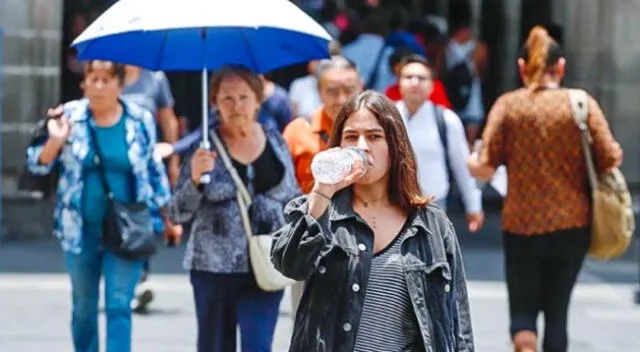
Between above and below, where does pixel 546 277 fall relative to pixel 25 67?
below

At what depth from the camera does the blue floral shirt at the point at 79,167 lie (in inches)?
299

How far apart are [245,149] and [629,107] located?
8.81m

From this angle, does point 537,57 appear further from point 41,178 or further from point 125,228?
point 41,178

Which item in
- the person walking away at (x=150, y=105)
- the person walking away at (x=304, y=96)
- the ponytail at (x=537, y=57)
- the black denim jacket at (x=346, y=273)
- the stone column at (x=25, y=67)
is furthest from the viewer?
the stone column at (x=25, y=67)

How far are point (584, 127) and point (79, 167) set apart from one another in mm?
2486

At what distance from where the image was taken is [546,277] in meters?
7.92

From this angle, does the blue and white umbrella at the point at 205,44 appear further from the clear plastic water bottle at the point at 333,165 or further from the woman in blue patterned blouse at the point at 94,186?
the clear plastic water bottle at the point at 333,165

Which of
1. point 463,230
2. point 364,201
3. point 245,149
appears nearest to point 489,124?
point 245,149

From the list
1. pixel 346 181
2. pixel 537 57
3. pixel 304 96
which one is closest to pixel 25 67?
pixel 304 96

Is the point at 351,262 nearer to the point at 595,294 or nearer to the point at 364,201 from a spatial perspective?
the point at 364,201

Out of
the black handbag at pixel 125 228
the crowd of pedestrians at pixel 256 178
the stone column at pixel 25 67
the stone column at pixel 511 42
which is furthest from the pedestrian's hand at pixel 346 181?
the stone column at pixel 511 42

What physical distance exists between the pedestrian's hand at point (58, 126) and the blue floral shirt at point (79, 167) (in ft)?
0.18

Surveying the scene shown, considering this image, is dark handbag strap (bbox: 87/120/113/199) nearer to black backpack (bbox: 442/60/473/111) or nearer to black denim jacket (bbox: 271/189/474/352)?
black denim jacket (bbox: 271/189/474/352)

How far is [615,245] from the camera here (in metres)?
7.78
